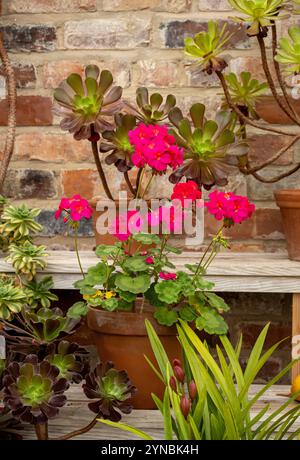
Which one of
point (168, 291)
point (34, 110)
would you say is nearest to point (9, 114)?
point (34, 110)

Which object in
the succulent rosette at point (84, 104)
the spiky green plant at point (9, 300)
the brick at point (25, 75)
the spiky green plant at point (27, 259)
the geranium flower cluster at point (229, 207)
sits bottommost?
the spiky green plant at point (9, 300)

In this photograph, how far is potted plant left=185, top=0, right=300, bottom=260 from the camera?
194 cm

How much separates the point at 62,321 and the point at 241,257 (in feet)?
2.00

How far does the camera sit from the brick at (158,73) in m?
2.31

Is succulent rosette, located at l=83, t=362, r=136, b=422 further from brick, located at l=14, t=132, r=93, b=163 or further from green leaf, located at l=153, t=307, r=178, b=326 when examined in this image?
brick, located at l=14, t=132, r=93, b=163

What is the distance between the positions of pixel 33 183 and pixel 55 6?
563 millimetres

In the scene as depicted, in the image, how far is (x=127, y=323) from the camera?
187cm

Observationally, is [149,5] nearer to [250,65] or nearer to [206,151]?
[250,65]

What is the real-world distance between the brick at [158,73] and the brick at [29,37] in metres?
0.29

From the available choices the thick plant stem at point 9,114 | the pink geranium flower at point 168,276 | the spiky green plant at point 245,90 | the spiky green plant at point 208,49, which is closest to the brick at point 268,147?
the spiky green plant at point 245,90

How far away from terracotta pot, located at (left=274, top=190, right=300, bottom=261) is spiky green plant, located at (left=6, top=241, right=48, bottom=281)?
26.5 inches

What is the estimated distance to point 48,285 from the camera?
6.61ft

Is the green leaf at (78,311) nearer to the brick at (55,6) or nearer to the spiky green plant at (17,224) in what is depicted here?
the spiky green plant at (17,224)

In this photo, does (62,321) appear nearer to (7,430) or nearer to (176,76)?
(7,430)
